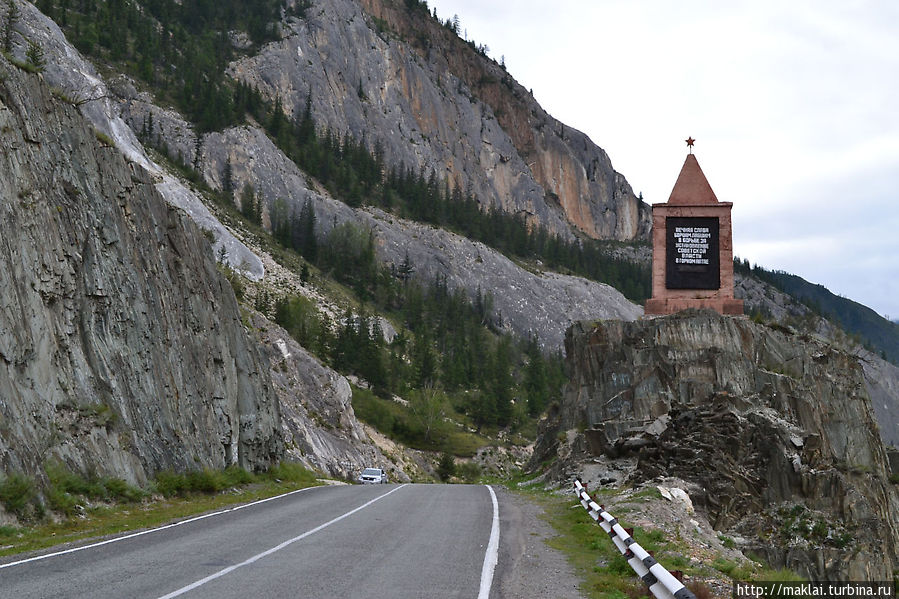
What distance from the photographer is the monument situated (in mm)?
38000

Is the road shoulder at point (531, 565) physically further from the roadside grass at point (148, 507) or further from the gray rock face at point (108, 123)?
the gray rock face at point (108, 123)

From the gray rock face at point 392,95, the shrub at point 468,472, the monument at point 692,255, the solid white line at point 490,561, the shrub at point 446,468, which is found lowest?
the shrub at point 468,472

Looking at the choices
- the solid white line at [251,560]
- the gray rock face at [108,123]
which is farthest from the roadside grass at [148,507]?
the gray rock face at [108,123]

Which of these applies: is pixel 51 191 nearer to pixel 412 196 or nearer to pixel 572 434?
pixel 572 434

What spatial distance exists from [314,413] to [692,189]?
92.8ft

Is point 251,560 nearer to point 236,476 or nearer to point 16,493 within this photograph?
point 16,493

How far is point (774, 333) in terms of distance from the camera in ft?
114

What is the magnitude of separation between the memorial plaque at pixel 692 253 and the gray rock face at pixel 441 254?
8702cm

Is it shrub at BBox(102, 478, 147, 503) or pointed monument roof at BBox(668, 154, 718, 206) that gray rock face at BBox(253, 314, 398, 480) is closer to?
shrub at BBox(102, 478, 147, 503)

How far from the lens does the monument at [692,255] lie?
125ft

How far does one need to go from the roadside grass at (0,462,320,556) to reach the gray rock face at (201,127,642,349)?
9768cm

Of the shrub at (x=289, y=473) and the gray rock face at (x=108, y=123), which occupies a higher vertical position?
the gray rock face at (x=108, y=123)

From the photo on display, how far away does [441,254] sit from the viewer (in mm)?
136750

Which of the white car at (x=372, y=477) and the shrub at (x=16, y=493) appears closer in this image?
the shrub at (x=16, y=493)
